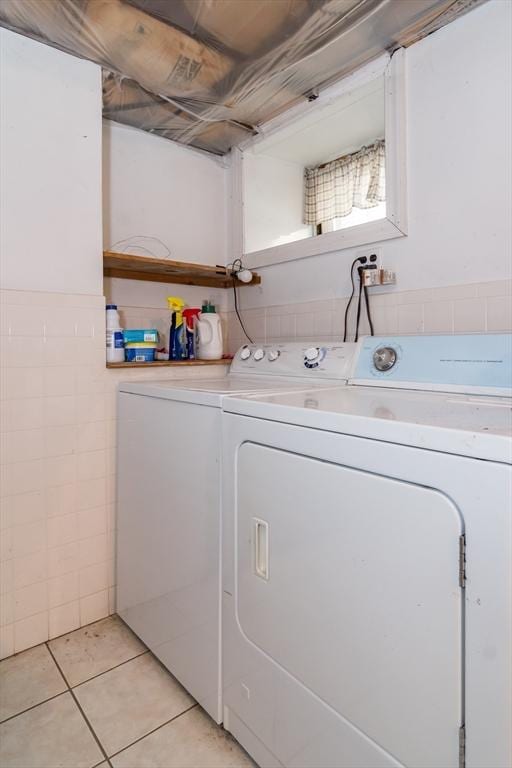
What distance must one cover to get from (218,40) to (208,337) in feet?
4.00

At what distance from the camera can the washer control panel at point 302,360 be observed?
1.65m

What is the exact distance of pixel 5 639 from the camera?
161cm

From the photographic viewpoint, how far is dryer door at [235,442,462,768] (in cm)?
74

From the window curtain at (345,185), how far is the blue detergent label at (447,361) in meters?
0.88

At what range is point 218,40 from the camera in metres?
1.61

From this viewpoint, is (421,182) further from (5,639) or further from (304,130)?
(5,639)

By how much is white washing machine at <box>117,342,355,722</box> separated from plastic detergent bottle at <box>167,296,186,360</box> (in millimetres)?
422

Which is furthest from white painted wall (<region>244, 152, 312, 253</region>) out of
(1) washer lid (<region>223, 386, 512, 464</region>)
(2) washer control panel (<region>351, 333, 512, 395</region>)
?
(1) washer lid (<region>223, 386, 512, 464</region>)

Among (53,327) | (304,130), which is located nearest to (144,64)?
(304,130)

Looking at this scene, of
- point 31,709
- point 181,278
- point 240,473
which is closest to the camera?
point 240,473

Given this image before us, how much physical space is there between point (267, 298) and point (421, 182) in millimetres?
952

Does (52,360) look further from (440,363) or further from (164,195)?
(440,363)

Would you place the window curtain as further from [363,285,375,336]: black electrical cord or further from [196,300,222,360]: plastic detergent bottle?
[196,300,222,360]: plastic detergent bottle

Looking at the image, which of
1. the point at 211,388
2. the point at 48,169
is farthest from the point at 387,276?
the point at 48,169
